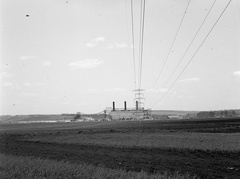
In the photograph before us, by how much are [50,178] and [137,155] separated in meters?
12.4

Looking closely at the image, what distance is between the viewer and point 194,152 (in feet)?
88.2

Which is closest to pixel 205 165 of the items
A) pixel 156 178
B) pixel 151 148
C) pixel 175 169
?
pixel 175 169

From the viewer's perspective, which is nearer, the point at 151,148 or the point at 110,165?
the point at 110,165

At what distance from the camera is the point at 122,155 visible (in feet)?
84.7

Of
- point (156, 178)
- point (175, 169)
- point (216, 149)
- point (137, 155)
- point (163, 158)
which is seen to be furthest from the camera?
point (216, 149)

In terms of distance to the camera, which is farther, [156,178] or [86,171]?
[86,171]

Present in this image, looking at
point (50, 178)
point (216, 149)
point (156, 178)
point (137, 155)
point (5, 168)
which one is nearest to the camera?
point (50, 178)

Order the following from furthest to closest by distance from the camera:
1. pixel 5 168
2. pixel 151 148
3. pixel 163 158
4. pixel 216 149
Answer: pixel 151 148, pixel 216 149, pixel 163 158, pixel 5 168

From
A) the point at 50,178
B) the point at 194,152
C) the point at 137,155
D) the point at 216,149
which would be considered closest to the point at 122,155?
the point at 137,155

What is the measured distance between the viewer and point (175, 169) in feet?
62.4

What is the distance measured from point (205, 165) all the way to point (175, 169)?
9.51ft

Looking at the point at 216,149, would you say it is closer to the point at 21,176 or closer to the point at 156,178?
the point at 156,178

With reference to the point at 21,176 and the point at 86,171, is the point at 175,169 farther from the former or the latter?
the point at 21,176

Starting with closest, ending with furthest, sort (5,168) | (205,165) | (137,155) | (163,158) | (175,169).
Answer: (5,168) < (175,169) < (205,165) < (163,158) < (137,155)
